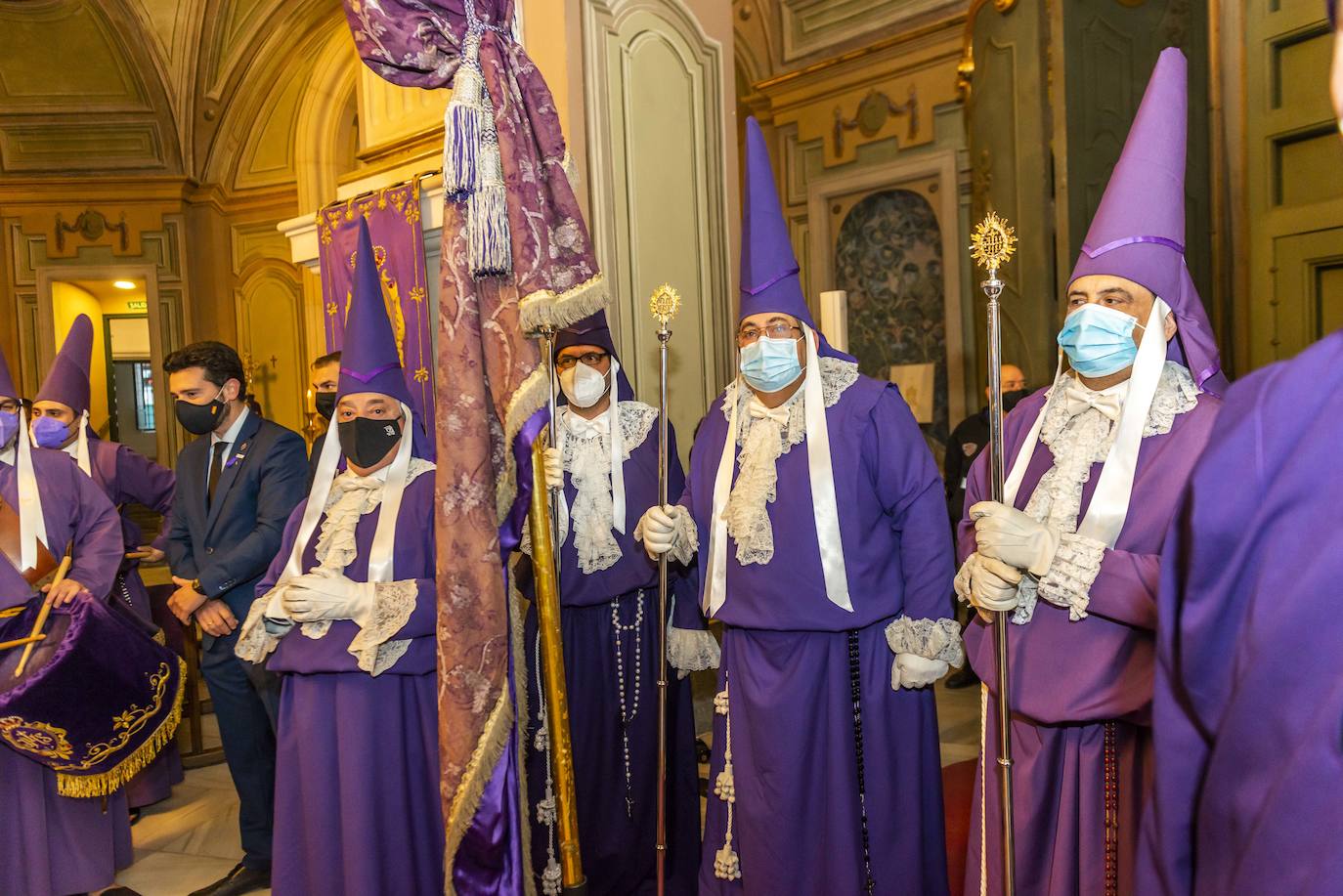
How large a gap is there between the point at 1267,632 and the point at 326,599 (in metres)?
2.25

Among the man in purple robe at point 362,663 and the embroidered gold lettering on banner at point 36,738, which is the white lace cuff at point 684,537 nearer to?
the man in purple robe at point 362,663

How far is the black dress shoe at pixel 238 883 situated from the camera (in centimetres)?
362

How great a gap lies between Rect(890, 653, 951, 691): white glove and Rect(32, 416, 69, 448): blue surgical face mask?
4.39 m

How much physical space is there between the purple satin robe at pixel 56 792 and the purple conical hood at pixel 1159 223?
135 inches

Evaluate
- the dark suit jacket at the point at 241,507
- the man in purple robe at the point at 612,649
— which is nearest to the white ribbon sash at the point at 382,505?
the man in purple robe at the point at 612,649

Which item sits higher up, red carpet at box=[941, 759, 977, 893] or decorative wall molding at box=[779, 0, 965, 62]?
decorative wall molding at box=[779, 0, 965, 62]

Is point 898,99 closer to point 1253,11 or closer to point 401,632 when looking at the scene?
point 1253,11

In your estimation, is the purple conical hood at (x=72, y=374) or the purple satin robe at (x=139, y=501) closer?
the purple satin robe at (x=139, y=501)

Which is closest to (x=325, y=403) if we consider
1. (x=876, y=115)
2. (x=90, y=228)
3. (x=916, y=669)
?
(x=916, y=669)

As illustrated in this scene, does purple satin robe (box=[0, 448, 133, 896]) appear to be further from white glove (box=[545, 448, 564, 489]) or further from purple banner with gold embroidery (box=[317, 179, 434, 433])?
white glove (box=[545, 448, 564, 489])

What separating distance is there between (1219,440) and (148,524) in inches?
490

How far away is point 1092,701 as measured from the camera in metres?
2.04

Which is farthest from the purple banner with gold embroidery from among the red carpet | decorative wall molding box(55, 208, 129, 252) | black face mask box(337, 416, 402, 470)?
decorative wall molding box(55, 208, 129, 252)

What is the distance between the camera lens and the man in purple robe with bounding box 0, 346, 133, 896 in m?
3.48
